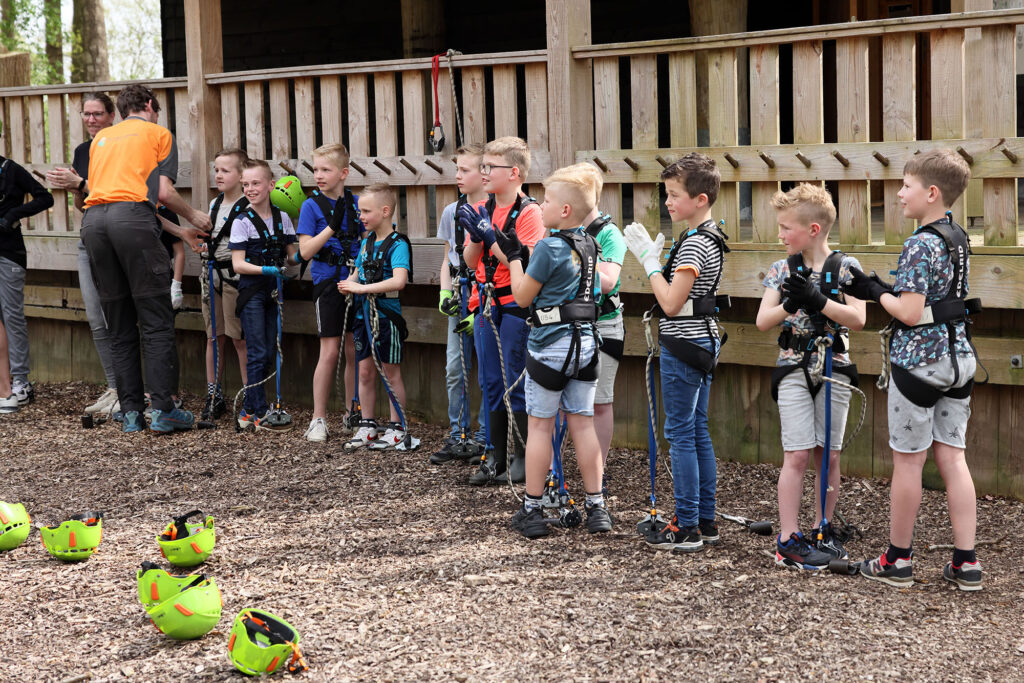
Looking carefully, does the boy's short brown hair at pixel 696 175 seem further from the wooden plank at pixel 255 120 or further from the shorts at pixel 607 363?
the wooden plank at pixel 255 120

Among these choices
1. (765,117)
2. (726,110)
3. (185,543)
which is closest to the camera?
(185,543)

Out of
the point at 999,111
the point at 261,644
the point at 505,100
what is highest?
the point at 505,100

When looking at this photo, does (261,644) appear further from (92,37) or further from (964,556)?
(92,37)

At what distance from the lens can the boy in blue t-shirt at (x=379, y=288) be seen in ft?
21.4

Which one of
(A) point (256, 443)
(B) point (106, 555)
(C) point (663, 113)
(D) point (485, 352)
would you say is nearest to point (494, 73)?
(D) point (485, 352)

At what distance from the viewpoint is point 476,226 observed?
5145 millimetres

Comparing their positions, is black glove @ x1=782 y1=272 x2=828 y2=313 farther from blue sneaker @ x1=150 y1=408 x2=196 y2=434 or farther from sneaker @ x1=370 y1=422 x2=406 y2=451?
blue sneaker @ x1=150 y1=408 x2=196 y2=434

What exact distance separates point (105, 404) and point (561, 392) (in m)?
4.36

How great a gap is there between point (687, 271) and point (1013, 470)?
2261mm

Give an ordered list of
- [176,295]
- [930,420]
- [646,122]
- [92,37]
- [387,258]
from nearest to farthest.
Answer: [930,420] → [646,122] → [387,258] → [176,295] → [92,37]

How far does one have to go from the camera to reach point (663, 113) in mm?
12031

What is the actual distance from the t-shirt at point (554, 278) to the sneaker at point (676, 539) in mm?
943

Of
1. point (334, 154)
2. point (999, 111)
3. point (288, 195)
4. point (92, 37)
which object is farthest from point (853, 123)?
point (92, 37)

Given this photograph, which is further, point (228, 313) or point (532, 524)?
point (228, 313)
